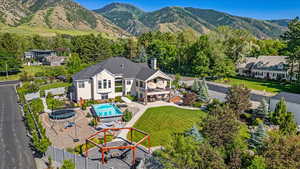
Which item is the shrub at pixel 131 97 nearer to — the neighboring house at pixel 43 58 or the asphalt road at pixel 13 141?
the asphalt road at pixel 13 141

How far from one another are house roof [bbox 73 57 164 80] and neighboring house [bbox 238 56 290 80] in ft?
135

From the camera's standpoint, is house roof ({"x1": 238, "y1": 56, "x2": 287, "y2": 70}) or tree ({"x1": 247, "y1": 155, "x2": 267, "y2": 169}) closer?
tree ({"x1": 247, "y1": 155, "x2": 267, "y2": 169})

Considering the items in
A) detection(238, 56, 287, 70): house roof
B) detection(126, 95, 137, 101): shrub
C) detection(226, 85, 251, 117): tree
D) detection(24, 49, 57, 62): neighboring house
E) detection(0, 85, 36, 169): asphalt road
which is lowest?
detection(0, 85, 36, 169): asphalt road

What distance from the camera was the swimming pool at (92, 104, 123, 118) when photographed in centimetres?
3322

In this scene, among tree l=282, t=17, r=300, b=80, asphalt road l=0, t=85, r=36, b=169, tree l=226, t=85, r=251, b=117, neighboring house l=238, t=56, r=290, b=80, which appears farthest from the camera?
neighboring house l=238, t=56, r=290, b=80

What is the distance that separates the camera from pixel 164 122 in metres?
31.9

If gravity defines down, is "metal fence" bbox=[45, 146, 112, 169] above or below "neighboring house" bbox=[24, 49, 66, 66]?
below

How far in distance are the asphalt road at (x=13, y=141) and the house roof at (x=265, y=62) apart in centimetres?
6779

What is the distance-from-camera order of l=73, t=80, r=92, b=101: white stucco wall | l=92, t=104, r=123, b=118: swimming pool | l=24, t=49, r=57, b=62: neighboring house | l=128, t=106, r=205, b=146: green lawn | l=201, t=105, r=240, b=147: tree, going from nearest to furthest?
l=201, t=105, r=240, b=147: tree
l=128, t=106, r=205, b=146: green lawn
l=92, t=104, r=123, b=118: swimming pool
l=73, t=80, r=92, b=101: white stucco wall
l=24, t=49, r=57, b=62: neighboring house

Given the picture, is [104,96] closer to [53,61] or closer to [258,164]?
[258,164]

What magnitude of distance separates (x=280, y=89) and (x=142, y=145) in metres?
44.6

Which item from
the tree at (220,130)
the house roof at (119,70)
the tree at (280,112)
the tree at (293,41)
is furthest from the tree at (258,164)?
the tree at (293,41)

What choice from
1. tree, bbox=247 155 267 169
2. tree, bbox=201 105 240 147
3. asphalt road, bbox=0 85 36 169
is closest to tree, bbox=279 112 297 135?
tree, bbox=201 105 240 147

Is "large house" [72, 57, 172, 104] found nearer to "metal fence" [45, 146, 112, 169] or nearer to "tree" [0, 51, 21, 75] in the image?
"metal fence" [45, 146, 112, 169]
